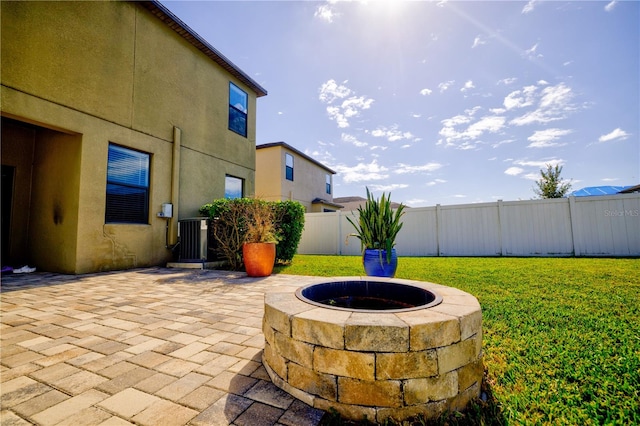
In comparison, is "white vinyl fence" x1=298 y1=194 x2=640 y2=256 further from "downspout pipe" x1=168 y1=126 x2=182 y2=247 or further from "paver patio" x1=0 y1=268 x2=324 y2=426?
"paver patio" x1=0 y1=268 x2=324 y2=426

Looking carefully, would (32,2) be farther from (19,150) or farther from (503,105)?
(503,105)

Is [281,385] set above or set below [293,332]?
below

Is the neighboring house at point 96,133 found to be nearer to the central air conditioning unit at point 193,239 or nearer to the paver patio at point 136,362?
the central air conditioning unit at point 193,239

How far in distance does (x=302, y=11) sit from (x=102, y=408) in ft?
24.5

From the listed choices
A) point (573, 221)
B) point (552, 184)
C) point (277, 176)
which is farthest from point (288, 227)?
point (552, 184)

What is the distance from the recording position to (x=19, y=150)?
593 centimetres

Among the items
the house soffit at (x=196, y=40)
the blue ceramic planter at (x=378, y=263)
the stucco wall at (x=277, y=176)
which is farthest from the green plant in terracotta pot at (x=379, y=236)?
the stucco wall at (x=277, y=176)

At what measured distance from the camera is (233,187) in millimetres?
9344

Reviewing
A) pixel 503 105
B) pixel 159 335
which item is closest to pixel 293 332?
Result: pixel 159 335

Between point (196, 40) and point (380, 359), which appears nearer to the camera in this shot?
point (380, 359)

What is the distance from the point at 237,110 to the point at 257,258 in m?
6.39

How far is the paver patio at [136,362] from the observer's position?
138cm

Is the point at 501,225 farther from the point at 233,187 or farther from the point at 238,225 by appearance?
the point at 233,187

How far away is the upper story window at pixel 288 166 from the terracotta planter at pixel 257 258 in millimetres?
10747
